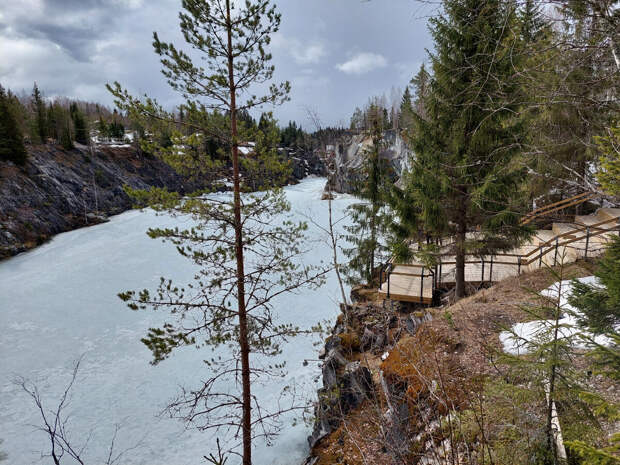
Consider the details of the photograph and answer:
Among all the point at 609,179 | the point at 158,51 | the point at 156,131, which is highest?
the point at 158,51

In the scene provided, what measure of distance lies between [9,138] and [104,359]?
30797 millimetres

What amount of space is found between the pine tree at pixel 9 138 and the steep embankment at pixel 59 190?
0.89m

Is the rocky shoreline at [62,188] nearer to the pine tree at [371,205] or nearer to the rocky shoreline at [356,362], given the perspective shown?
the pine tree at [371,205]

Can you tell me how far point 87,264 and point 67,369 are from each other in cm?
1223

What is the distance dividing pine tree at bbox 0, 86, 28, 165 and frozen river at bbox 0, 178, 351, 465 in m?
13.8

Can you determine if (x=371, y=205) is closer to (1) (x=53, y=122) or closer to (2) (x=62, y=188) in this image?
(2) (x=62, y=188)

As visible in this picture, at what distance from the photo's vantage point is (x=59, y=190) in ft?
107

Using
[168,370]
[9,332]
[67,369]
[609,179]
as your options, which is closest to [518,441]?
[609,179]

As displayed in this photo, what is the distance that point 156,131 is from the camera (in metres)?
5.21

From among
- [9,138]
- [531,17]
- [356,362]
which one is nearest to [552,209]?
[356,362]

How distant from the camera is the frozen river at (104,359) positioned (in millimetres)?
9023

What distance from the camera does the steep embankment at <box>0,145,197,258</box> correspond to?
1029 inches

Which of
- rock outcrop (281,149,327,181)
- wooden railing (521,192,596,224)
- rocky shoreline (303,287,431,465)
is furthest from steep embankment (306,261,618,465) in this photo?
rock outcrop (281,149,327,181)

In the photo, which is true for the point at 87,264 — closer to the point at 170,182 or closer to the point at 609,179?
the point at 609,179
